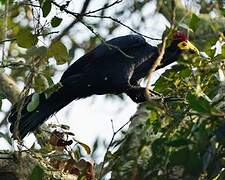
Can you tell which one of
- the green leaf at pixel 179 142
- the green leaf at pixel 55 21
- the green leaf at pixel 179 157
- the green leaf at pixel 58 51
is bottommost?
the green leaf at pixel 179 157

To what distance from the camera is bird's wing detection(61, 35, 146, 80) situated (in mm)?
4223

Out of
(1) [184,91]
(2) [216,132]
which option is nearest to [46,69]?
(1) [184,91]

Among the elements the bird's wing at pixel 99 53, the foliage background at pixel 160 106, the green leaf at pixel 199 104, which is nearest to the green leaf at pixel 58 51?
the foliage background at pixel 160 106

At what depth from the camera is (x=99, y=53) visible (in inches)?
166

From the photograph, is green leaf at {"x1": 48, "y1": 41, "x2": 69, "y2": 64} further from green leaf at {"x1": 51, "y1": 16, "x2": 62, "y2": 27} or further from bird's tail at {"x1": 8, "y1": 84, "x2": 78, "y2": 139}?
bird's tail at {"x1": 8, "y1": 84, "x2": 78, "y2": 139}

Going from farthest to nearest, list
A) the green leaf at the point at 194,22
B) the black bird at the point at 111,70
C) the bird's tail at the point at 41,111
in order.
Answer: the black bird at the point at 111,70 → the bird's tail at the point at 41,111 → the green leaf at the point at 194,22

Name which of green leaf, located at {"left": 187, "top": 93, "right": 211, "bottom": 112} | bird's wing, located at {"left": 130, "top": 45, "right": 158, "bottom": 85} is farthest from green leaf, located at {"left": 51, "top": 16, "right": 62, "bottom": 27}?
bird's wing, located at {"left": 130, "top": 45, "right": 158, "bottom": 85}

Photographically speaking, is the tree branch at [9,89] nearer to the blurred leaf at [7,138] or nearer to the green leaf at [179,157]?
the blurred leaf at [7,138]

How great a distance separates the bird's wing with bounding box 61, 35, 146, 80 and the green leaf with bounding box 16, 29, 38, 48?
1.19 meters

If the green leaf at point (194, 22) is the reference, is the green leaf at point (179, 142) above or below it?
below

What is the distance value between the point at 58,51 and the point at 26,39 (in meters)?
0.16

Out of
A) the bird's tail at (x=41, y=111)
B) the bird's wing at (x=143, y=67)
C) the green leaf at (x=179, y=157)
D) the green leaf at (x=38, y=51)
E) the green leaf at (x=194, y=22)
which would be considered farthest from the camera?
the bird's wing at (x=143, y=67)

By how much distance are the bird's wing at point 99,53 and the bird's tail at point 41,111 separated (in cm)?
15

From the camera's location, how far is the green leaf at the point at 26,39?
9.79 feet
